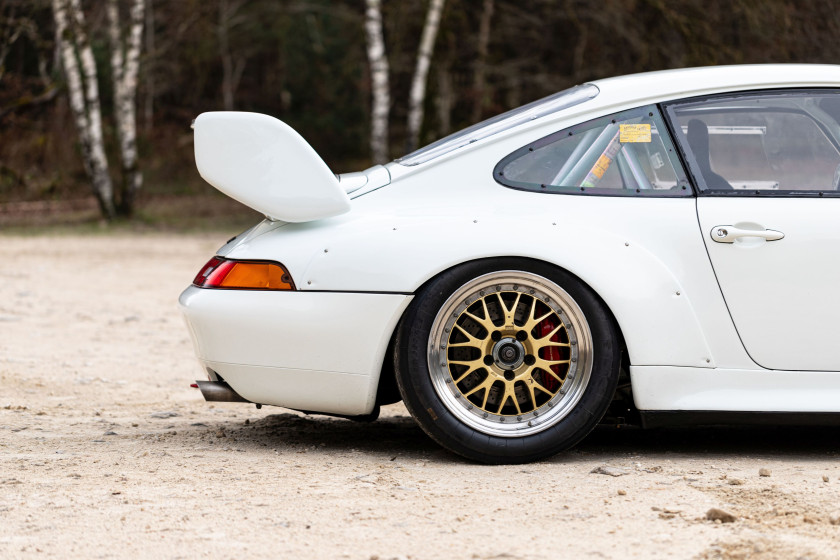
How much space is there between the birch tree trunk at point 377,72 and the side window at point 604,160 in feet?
52.3

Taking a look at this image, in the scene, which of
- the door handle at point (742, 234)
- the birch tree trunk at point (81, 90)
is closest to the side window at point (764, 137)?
the door handle at point (742, 234)

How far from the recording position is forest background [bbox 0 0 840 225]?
19203 millimetres

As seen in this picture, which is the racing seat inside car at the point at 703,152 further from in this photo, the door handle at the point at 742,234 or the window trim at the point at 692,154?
the door handle at the point at 742,234

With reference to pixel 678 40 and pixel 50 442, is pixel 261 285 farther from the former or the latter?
pixel 678 40

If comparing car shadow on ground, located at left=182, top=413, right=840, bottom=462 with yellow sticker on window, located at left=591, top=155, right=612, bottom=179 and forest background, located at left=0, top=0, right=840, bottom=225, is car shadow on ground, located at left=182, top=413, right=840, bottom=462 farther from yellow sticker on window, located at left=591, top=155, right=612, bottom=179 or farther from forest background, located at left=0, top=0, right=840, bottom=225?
forest background, located at left=0, top=0, right=840, bottom=225

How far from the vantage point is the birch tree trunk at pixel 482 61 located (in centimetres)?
2673

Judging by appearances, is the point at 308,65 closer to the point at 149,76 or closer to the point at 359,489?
the point at 149,76

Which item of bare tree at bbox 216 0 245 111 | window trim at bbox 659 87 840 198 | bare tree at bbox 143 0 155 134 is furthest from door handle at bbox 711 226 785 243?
bare tree at bbox 216 0 245 111

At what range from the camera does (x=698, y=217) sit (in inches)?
163

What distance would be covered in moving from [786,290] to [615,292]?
2.08ft

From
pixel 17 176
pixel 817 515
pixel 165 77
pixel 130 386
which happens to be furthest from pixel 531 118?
pixel 165 77

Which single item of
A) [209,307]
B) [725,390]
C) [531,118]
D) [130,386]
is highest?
[531,118]

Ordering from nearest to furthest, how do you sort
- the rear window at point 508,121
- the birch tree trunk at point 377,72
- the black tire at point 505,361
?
the black tire at point 505,361
the rear window at point 508,121
the birch tree trunk at point 377,72

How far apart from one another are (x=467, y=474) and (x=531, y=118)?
54.8 inches
